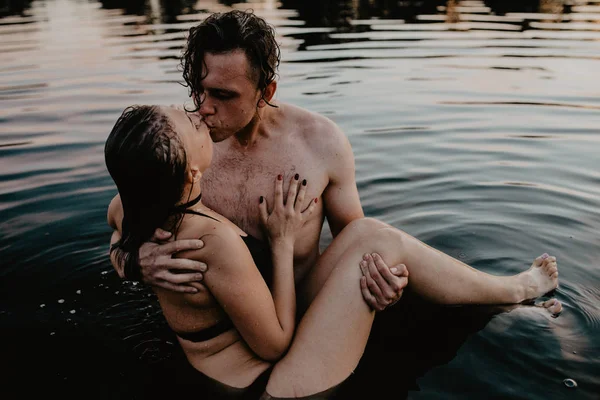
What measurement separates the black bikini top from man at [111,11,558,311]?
16cm

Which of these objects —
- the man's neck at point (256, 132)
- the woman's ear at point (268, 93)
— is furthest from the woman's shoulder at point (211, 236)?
the man's neck at point (256, 132)

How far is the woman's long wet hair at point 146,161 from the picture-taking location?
2211 mm

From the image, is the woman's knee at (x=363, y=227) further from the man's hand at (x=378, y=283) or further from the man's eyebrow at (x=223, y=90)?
the man's eyebrow at (x=223, y=90)

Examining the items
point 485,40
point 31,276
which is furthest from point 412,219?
point 485,40

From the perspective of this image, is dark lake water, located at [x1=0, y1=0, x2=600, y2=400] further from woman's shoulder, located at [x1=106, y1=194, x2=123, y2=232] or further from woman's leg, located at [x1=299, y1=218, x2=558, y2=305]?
woman's shoulder, located at [x1=106, y1=194, x2=123, y2=232]

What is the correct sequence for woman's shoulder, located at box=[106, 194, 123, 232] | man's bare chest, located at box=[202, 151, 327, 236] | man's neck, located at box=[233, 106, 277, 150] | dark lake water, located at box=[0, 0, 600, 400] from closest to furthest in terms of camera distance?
woman's shoulder, located at box=[106, 194, 123, 232], dark lake water, located at box=[0, 0, 600, 400], man's bare chest, located at box=[202, 151, 327, 236], man's neck, located at box=[233, 106, 277, 150]

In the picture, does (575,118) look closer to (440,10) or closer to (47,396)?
(47,396)

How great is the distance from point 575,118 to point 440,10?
15.7 m

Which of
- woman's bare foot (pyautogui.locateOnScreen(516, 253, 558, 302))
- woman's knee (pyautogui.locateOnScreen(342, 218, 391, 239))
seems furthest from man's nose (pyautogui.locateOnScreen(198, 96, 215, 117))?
woman's bare foot (pyautogui.locateOnScreen(516, 253, 558, 302))

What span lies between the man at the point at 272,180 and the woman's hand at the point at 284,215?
0.23 metres

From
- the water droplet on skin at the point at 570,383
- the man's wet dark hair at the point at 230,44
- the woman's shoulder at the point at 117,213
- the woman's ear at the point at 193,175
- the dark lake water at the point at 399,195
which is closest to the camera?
the woman's ear at the point at 193,175

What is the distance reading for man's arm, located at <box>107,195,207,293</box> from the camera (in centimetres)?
248

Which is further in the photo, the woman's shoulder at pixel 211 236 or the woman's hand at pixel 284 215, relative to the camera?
the woman's hand at pixel 284 215

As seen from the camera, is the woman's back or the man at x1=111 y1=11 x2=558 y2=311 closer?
the woman's back
